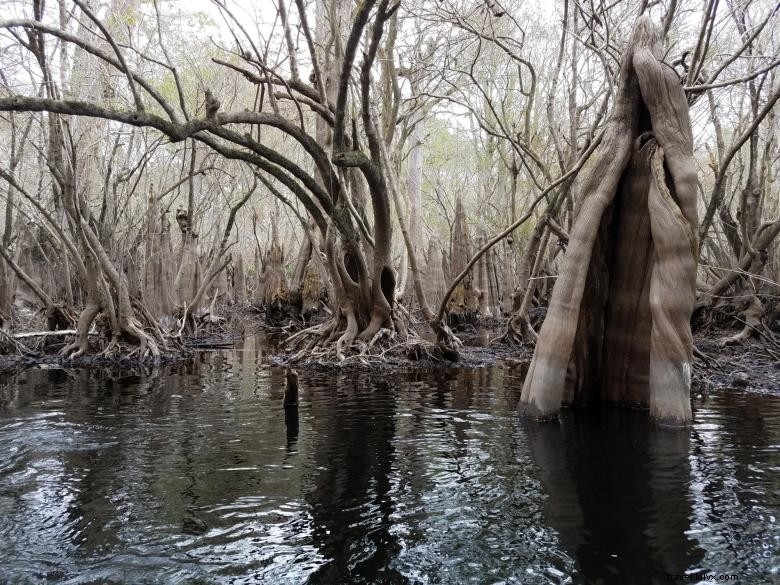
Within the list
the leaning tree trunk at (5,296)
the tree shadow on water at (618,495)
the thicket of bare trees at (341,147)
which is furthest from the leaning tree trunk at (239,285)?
the tree shadow on water at (618,495)

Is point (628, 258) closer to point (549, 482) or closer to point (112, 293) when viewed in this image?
point (549, 482)

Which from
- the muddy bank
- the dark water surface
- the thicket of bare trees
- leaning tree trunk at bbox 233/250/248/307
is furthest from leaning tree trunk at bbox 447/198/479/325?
leaning tree trunk at bbox 233/250/248/307

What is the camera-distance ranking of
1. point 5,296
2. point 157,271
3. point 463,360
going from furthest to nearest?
point 157,271
point 5,296
point 463,360

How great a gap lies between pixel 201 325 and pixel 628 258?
12.9 m

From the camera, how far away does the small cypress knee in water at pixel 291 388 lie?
657 centimetres

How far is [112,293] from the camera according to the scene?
11391mm

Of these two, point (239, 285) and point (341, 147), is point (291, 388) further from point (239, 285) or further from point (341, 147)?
point (239, 285)

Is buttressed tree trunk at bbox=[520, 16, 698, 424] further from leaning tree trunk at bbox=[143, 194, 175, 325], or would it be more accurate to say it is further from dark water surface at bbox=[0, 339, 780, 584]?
leaning tree trunk at bbox=[143, 194, 175, 325]

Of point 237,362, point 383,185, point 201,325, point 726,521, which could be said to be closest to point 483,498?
point 726,521

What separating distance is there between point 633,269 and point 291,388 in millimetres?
3852

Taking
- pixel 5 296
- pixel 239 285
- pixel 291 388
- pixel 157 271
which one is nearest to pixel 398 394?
pixel 291 388

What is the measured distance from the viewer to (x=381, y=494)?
412 centimetres

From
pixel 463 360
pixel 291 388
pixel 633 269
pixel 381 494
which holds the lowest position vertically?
pixel 381 494

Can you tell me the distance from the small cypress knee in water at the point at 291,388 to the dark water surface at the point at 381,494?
158mm
